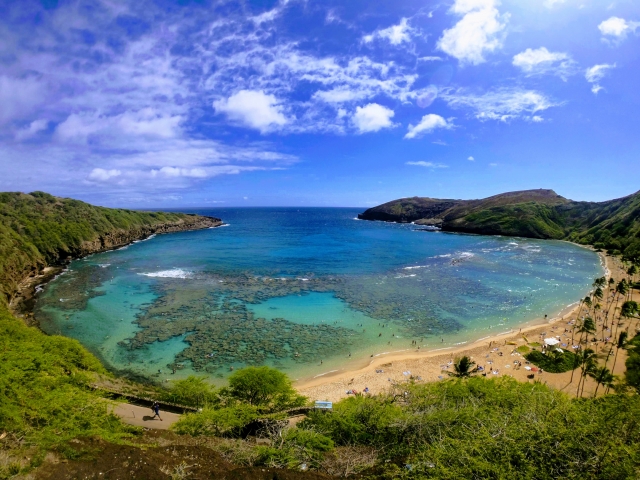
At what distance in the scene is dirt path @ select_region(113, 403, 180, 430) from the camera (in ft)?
68.9

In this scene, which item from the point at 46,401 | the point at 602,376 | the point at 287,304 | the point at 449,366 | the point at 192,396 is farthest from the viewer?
the point at 287,304

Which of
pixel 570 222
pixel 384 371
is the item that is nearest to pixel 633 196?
pixel 570 222

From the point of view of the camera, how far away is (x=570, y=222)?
141 metres

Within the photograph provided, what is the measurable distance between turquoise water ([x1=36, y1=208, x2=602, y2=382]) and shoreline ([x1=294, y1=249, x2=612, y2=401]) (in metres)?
1.35

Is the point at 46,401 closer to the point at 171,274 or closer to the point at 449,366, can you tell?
the point at 449,366

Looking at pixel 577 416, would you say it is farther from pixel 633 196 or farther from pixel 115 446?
pixel 633 196

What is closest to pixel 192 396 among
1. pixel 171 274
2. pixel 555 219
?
pixel 171 274

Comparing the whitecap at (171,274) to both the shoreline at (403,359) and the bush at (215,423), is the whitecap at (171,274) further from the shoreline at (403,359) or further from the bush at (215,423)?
the bush at (215,423)

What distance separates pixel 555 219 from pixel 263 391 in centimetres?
16706

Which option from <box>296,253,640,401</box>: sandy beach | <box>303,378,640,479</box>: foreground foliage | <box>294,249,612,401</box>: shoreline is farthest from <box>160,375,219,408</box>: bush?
<box>294,249,612,401</box>: shoreline

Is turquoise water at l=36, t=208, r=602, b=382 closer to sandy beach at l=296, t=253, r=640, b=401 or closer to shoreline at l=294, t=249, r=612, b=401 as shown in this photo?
shoreline at l=294, t=249, r=612, b=401

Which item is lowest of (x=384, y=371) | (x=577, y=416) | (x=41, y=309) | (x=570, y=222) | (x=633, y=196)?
(x=384, y=371)

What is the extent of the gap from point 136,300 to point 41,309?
1194cm

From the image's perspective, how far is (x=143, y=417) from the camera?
21.8 meters
